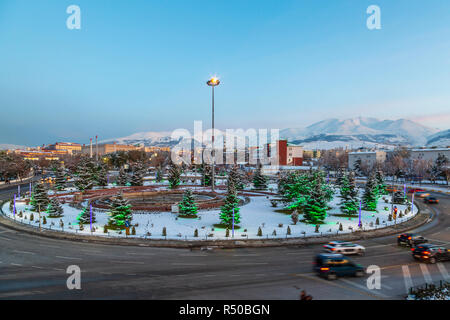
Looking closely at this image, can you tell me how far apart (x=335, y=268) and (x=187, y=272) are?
33.9 feet

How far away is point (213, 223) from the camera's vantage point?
1405 inches

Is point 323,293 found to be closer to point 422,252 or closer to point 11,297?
point 422,252

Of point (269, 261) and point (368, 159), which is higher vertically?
point (368, 159)

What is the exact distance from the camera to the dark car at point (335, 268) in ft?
58.4

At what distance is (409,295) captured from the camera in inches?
595

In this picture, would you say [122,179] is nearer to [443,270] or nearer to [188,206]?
[188,206]

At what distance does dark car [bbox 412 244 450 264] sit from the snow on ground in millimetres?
10178

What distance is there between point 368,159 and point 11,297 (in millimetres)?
138850

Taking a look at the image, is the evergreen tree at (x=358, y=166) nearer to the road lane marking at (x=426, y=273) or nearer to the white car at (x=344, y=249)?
the white car at (x=344, y=249)

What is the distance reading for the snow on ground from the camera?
3039cm

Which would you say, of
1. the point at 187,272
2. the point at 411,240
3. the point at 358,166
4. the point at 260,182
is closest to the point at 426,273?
the point at 411,240

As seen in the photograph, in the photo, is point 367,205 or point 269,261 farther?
point 367,205
